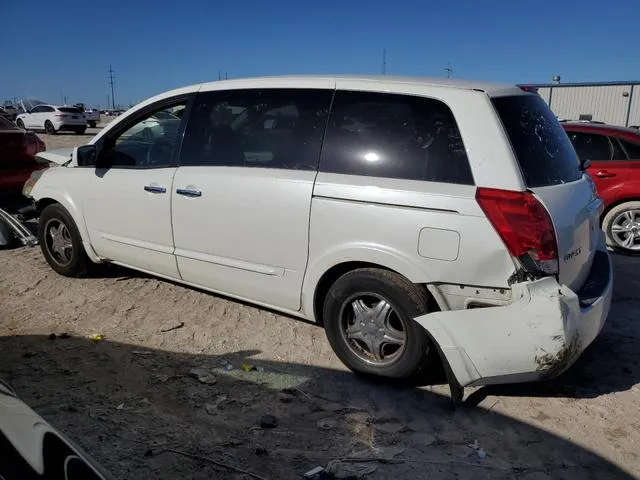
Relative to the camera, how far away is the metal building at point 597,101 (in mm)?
26578

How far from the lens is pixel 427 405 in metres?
3.38

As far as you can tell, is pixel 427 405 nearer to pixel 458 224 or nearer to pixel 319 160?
pixel 458 224

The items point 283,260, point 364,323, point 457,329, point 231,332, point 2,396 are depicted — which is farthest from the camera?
point 231,332

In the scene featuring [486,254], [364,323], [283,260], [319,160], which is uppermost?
[319,160]

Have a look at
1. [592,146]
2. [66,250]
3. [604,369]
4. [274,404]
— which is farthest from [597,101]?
[274,404]

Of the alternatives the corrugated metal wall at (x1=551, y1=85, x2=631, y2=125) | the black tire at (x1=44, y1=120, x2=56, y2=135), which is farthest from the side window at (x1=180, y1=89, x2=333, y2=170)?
the black tire at (x1=44, y1=120, x2=56, y2=135)

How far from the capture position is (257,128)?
401 cm

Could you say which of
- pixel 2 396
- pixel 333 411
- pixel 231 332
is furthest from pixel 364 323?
pixel 2 396

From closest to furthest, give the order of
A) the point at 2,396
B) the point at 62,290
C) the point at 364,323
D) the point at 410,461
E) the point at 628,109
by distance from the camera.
A: the point at 2,396
the point at 410,461
the point at 364,323
the point at 62,290
the point at 628,109

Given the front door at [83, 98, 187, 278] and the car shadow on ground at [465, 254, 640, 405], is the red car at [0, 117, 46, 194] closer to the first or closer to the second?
the front door at [83, 98, 187, 278]

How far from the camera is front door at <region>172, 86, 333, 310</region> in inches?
146

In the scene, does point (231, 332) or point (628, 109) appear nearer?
point (231, 332)

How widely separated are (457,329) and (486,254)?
1.44 ft

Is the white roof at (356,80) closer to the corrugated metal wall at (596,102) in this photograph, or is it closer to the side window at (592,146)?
the side window at (592,146)
